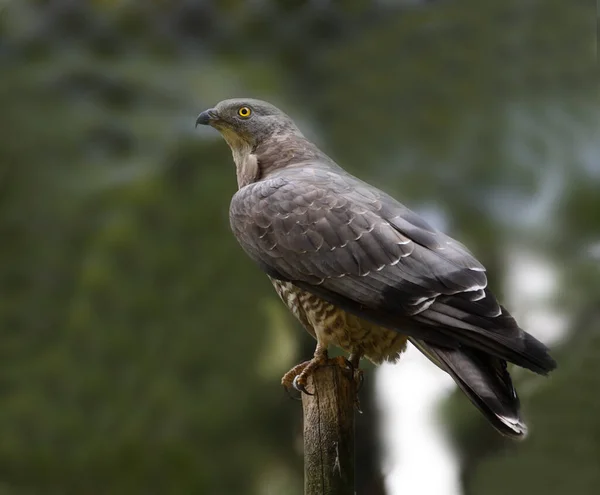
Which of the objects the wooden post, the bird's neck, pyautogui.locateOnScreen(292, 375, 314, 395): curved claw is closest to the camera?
the wooden post

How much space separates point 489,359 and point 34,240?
228 cm

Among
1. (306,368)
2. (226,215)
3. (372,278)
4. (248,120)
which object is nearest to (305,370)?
(306,368)

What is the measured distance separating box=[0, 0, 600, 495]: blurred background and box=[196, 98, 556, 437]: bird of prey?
884 millimetres

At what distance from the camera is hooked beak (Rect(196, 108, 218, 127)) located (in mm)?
2227

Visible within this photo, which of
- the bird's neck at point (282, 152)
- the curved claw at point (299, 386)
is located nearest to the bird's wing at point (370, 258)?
the bird's neck at point (282, 152)

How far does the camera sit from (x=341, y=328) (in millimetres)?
1921

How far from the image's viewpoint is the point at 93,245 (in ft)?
10.7

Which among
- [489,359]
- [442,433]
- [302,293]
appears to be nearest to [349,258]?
[302,293]

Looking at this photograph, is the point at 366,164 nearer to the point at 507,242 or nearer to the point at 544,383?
the point at 507,242

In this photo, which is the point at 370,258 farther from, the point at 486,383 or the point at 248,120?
the point at 248,120

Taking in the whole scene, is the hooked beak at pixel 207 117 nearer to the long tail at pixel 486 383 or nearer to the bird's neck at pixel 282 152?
the bird's neck at pixel 282 152

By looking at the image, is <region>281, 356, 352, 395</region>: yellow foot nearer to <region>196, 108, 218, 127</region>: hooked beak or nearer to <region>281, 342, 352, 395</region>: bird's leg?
<region>281, 342, 352, 395</region>: bird's leg

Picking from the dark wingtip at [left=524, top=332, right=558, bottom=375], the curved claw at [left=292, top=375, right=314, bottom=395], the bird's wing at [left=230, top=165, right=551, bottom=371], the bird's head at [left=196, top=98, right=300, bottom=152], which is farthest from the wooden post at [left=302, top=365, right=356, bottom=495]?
the bird's head at [left=196, top=98, right=300, bottom=152]

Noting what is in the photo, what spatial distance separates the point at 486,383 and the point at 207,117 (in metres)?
1.04
